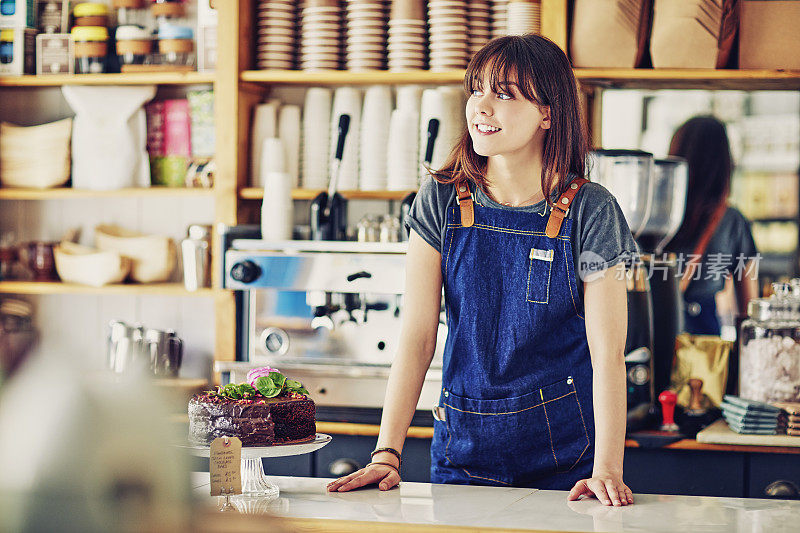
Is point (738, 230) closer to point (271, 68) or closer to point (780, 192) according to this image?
point (780, 192)

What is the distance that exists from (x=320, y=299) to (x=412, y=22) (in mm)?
914

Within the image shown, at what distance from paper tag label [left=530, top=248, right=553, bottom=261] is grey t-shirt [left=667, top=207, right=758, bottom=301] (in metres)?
1.52

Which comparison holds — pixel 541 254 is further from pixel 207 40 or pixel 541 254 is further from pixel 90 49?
pixel 90 49

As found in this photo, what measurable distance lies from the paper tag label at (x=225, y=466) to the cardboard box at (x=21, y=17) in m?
2.52

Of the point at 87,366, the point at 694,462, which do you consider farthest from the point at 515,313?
the point at 87,366

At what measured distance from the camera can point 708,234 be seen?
3141 millimetres

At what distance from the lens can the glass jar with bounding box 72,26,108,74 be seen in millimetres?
3348

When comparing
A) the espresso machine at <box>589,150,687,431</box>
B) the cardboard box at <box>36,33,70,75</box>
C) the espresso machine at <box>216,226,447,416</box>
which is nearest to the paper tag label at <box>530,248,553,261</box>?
the espresso machine at <box>589,150,687,431</box>

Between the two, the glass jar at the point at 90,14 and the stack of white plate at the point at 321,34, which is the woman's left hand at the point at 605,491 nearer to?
the stack of white plate at the point at 321,34

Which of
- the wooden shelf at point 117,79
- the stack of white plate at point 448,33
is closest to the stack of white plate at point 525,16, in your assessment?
the stack of white plate at point 448,33

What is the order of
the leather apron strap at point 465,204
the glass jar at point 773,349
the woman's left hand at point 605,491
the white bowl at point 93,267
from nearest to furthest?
the woman's left hand at point 605,491
the leather apron strap at point 465,204
the glass jar at point 773,349
the white bowl at point 93,267

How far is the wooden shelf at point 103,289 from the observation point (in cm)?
323

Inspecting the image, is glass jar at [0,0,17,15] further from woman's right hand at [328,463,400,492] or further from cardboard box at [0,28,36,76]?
woman's right hand at [328,463,400,492]

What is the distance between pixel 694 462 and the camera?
2629 mm
